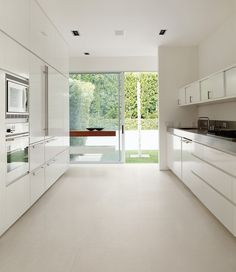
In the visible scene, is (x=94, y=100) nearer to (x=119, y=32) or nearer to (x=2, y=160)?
(x=119, y=32)

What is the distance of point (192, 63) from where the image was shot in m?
5.94

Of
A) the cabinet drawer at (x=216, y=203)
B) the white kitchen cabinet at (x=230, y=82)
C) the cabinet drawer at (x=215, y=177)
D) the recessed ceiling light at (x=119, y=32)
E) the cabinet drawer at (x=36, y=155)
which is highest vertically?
the recessed ceiling light at (x=119, y=32)

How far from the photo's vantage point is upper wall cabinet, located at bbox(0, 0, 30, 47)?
2512 millimetres

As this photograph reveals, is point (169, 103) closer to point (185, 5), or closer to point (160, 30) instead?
point (160, 30)

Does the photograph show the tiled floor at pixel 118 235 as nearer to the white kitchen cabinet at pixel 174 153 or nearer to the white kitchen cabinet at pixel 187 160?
the white kitchen cabinet at pixel 187 160

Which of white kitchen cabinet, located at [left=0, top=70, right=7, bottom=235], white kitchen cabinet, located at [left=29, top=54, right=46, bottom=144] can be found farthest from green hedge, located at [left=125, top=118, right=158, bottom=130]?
white kitchen cabinet, located at [left=0, top=70, right=7, bottom=235]

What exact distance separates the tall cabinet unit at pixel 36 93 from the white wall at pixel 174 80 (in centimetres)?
210

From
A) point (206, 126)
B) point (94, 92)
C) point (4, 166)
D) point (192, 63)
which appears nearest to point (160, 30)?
point (192, 63)

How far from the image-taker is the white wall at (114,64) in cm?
671

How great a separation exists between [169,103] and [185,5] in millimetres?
2453

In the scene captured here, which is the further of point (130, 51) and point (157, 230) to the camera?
point (130, 51)

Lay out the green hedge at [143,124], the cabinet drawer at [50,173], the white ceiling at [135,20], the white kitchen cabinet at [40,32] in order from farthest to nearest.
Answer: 1. the green hedge at [143,124]
2. the cabinet drawer at [50,173]
3. the white ceiling at [135,20]
4. the white kitchen cabinet at [40,32]

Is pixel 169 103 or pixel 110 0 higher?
pixel 110 0

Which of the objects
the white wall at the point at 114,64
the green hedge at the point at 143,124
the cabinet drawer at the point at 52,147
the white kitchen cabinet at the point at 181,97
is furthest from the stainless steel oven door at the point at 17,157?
the green hedge at the point at 143,124
